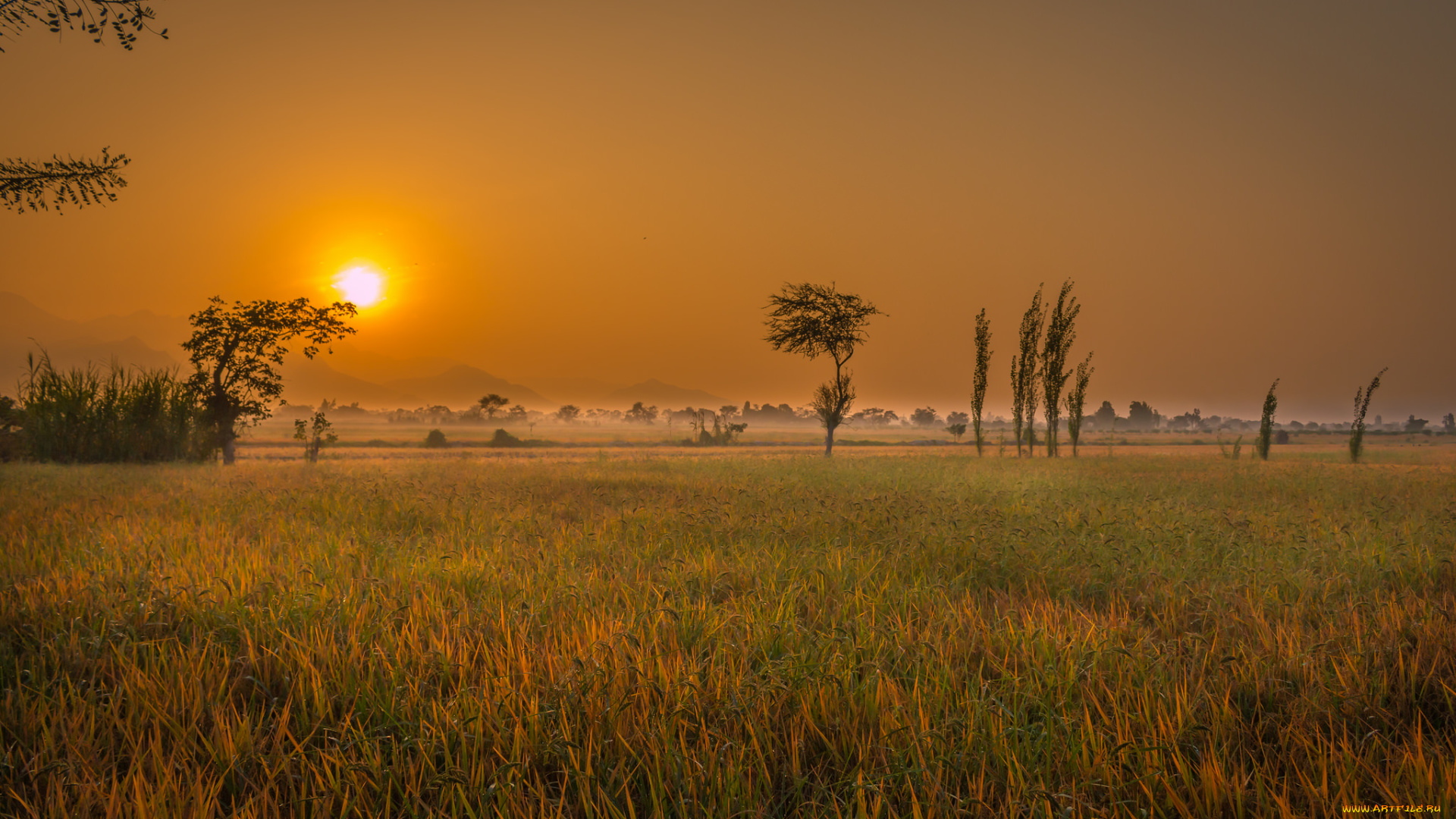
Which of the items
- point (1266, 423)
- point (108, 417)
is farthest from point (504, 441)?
point (1266, 423)

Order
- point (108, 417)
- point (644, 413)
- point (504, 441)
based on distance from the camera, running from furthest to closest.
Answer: point (644, 413) → point (504, 441) → point (108, 417)

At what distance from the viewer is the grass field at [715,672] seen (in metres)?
2.46

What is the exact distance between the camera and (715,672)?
135 inches

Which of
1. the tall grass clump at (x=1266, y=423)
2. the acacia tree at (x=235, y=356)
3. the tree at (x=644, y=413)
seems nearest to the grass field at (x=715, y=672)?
the acacia tree at (x=235, y=356)

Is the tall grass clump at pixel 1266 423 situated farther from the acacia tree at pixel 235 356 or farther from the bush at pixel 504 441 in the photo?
the bush at pixel 504 441

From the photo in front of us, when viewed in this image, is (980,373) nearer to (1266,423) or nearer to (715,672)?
(1266,423)

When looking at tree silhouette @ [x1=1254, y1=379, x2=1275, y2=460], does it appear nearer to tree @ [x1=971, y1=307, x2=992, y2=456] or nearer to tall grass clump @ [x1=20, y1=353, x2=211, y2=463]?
tree @ [x1=971, y1=307, x2=992, y2=456]

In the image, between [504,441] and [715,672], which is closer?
[715,672]

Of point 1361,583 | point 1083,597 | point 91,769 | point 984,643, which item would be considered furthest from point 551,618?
point 1361,583

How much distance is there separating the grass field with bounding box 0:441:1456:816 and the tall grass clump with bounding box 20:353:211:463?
21.9 metres

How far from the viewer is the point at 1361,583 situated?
6000 millimetres

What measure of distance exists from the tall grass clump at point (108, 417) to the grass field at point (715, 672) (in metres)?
21.9

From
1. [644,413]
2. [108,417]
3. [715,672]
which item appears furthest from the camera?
[644,413]

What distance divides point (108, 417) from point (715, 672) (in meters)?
32.0
